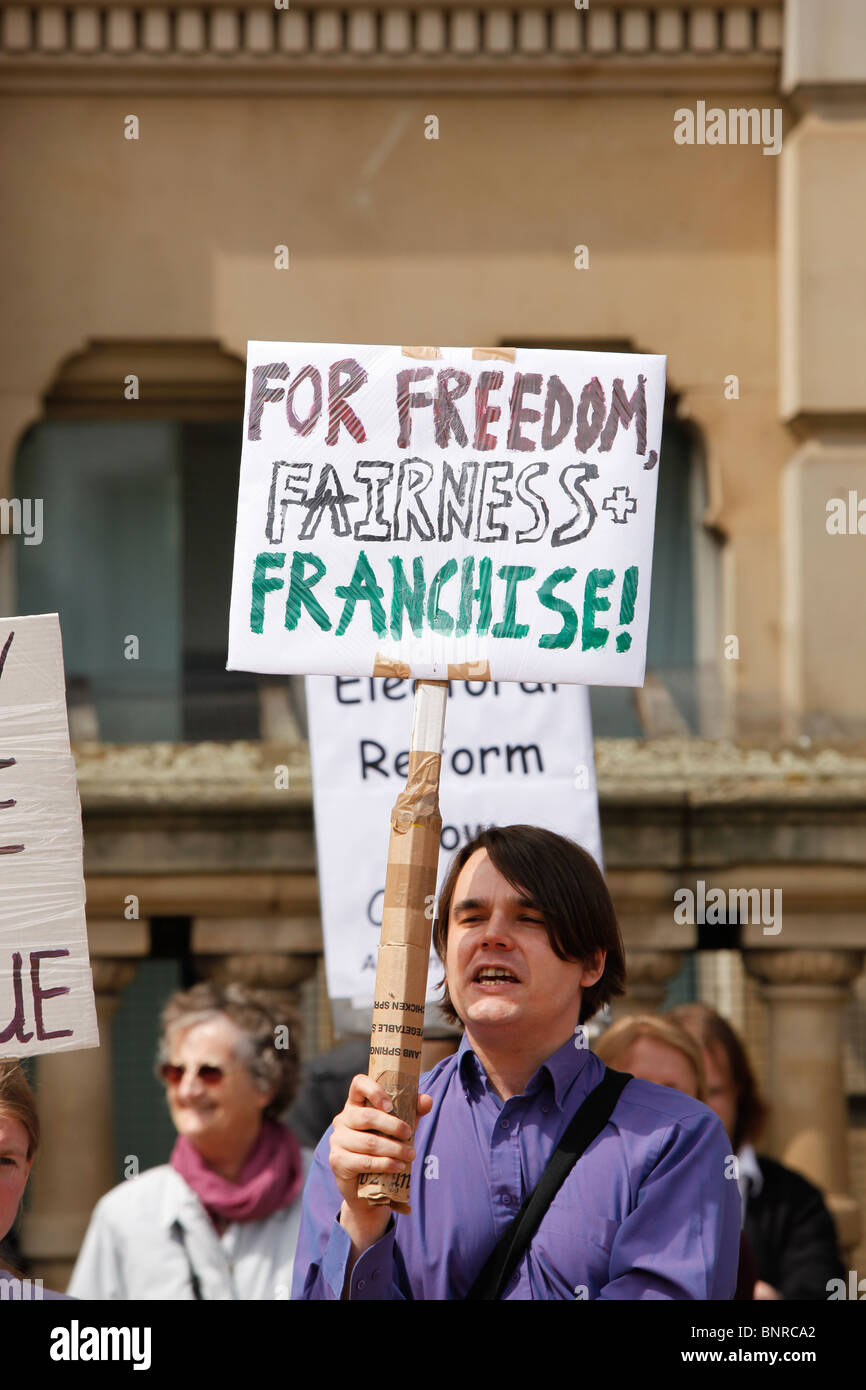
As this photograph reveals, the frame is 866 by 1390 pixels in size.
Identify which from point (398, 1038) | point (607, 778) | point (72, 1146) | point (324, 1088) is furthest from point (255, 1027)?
point (607, 778)

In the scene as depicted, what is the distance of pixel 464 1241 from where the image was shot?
3.02 metres

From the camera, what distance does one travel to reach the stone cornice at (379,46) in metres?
11.2

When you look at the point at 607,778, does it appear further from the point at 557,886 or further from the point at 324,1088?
the point at 557,886

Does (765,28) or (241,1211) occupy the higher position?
(765,28)

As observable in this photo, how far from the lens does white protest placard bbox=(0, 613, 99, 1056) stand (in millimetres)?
3531

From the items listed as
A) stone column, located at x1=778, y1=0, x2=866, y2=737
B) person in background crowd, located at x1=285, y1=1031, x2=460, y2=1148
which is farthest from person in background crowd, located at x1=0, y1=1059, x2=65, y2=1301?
stone column, located at x1=778, y1=0, x2=866, y2=737

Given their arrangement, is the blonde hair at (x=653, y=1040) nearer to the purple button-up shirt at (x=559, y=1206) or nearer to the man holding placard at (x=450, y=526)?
the man holding placard at (x=450, y=526)

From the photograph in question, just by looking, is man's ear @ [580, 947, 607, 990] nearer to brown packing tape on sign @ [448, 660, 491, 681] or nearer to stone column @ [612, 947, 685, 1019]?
brown packing tape on sign @ [448, 660, 491, 681]

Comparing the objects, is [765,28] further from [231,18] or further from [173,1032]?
[173,1032]

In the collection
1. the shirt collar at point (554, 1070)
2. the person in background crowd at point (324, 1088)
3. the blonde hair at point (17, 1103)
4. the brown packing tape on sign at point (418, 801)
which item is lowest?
the person in background crowd at point (324, 1088)

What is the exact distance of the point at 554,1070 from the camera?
312 centimetres

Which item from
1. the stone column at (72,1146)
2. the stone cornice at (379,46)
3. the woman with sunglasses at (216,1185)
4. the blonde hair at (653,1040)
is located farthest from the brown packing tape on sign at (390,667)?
the stone cornice at (379,46)
